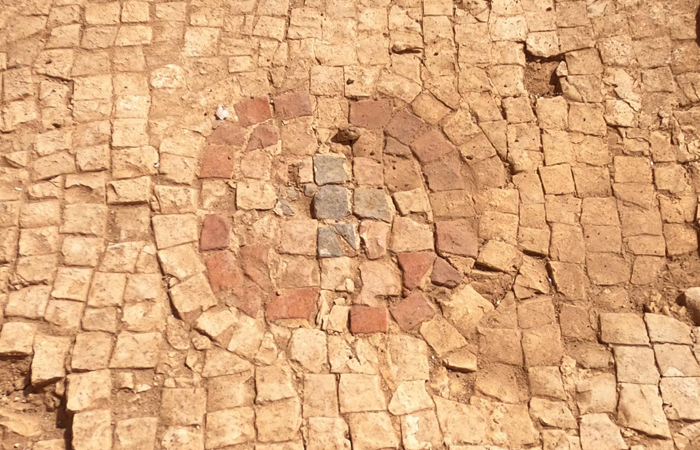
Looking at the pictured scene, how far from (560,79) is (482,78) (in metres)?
0.61

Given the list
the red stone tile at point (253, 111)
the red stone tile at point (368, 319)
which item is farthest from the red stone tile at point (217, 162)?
the red stone tile at point (368, 319)

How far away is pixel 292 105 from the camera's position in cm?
486

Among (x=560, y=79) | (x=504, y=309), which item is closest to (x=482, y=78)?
(x=560, y=79)

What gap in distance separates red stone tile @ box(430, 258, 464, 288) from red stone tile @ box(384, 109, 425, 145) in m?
0.99

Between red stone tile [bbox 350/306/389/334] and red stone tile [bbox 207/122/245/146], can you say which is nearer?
red stone tile [bbox 350/306/389/334]

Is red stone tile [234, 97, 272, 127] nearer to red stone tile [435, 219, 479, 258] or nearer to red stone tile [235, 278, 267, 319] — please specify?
red stone tile [235, 278, 267, 319]

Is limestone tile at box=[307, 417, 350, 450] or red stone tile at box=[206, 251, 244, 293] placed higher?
red stone tile at box=[206, 251, 244, 293]

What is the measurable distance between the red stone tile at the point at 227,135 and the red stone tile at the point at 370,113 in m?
0.83

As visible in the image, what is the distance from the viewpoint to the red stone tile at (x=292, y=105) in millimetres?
4828

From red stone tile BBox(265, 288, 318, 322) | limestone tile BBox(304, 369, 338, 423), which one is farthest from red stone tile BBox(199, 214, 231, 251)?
limestone tile BBox(304, 369, 338, 423)

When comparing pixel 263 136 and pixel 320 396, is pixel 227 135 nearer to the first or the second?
pixel 263 136

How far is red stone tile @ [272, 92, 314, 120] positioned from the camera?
4.83m

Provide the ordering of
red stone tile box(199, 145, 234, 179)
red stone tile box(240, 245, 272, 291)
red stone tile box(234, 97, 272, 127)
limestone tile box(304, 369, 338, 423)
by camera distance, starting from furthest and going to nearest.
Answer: red stone tile box(234, 97, 272, 127) → red stone tile box(199, 145, 234, 179) → red stone tile box(240, 245, 272, 291) → limestone tile box(304, 369, 338, 423)

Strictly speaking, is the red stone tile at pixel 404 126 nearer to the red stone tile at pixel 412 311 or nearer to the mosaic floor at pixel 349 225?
the mosaic floor at pixel 349 225
